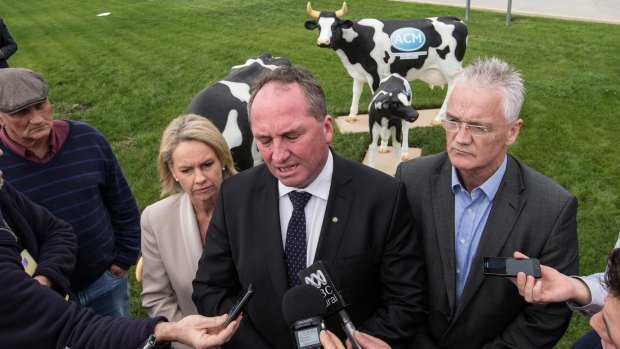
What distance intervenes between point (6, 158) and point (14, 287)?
1.55m

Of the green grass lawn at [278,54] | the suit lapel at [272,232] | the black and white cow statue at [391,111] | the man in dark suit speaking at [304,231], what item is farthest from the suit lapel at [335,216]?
the black and white cow statue at [391,111]

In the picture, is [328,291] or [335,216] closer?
[328,291]

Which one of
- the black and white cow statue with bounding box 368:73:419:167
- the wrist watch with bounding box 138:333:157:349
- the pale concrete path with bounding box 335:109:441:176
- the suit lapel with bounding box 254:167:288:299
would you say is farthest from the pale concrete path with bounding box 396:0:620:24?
the wrist watch with bounding box 138:333:157:349

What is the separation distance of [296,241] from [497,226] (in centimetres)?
96

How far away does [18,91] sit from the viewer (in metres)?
3.04

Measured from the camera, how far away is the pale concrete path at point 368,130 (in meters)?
6.91

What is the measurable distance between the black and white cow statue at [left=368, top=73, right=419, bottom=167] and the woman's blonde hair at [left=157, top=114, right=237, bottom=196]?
2.99 m

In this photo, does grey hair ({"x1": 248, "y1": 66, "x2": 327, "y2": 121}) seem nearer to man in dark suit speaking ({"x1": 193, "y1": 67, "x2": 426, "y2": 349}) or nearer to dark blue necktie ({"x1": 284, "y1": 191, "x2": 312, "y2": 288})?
man in dark suit speaking ({"x1": 193, "y1": 67, "x2": 426, "y2": 349})

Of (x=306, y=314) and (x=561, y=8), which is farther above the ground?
(x=561, y=8)

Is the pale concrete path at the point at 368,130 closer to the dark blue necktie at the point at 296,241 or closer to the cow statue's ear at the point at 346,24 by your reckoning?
the cow statue's ear at the point at 346,24

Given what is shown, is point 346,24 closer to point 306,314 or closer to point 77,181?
point 77,181

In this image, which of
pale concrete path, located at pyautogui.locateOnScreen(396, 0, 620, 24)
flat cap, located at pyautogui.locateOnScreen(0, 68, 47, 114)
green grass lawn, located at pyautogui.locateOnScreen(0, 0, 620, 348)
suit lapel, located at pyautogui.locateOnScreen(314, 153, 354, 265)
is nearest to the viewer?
suit lapel, located at pyautogui.locateOnScreen(314, 153, 354, 265)

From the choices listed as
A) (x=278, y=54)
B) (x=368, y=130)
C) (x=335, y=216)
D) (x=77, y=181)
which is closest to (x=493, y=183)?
(x=335, y=216)

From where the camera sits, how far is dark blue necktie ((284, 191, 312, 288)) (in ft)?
7.81
